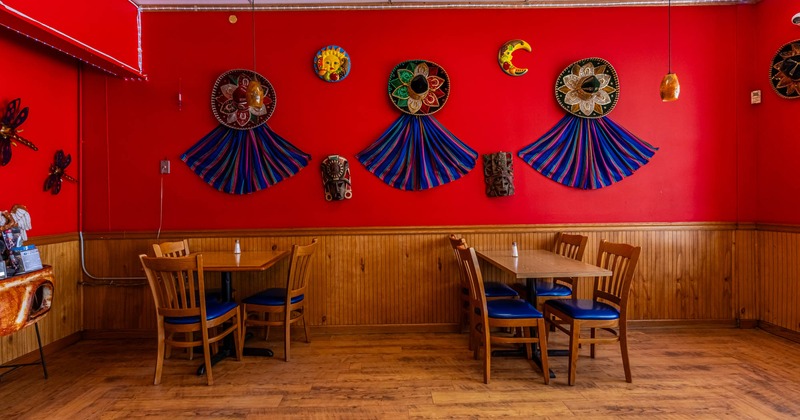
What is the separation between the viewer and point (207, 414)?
2.71m

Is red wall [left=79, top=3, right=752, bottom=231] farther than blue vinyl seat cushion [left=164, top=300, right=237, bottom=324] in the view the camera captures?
Yes

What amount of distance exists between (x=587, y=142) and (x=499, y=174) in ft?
3.24

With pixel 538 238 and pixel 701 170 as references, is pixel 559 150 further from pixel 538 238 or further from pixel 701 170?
pixel 701 170

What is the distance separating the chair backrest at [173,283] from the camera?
2.91 m

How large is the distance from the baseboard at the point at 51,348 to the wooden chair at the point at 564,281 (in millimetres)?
4372

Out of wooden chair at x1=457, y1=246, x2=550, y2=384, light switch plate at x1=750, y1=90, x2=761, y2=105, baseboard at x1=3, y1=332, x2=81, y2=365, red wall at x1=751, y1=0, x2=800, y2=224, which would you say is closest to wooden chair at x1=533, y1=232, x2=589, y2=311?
wooden chair at x1=457, y1=246, x2=550, y2=384

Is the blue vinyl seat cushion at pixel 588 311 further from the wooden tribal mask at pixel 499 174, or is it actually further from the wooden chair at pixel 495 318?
the wooden tribal mask at pixel 499 174

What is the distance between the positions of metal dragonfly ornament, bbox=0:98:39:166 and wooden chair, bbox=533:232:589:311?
4.53m

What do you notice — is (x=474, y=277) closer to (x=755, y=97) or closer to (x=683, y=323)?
(x=683, y=323)

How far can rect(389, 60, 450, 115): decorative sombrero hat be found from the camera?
4.32 m

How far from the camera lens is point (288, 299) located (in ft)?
11.8

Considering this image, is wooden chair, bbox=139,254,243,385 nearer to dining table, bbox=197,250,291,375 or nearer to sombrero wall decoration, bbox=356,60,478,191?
dining table, bbox=197,250,291,375

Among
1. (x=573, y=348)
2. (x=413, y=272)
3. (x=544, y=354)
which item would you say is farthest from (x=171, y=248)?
(x=573, y=348)

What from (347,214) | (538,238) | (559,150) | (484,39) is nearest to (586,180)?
(559,150)
